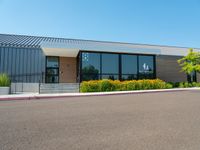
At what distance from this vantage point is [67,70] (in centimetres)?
2095

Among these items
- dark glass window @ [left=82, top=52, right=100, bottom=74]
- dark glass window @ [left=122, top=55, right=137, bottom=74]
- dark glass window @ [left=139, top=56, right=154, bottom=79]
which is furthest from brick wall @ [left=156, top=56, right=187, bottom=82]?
dark glass window @ [left=82, top=52, right=100, bottom=74]

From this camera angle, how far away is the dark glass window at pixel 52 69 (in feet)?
65.5

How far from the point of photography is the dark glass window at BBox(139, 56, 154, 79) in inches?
754

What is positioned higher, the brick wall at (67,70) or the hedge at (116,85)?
the brick wall at (67,70)

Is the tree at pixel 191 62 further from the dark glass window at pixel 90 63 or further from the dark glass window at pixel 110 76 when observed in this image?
the dark glass window at pixel 90 63

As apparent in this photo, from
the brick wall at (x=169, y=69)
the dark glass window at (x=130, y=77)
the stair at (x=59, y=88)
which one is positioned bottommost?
the stair at (x=59, y=88)

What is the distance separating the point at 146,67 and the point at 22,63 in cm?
1458

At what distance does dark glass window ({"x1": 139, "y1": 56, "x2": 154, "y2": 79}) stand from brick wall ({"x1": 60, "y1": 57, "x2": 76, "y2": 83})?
8616 millimetres

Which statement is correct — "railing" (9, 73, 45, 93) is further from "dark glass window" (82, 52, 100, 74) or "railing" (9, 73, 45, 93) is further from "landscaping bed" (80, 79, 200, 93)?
"landscaping bed" (80, 79, 200, 93)

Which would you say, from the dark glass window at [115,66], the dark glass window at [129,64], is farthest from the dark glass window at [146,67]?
the dark glass window at [129,64]

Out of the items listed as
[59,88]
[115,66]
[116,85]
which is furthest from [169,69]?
[59,88]

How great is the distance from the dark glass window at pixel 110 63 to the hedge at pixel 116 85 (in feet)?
7.32

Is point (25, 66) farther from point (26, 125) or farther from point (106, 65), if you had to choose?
point (26, 125)

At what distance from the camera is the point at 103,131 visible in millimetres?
3982
